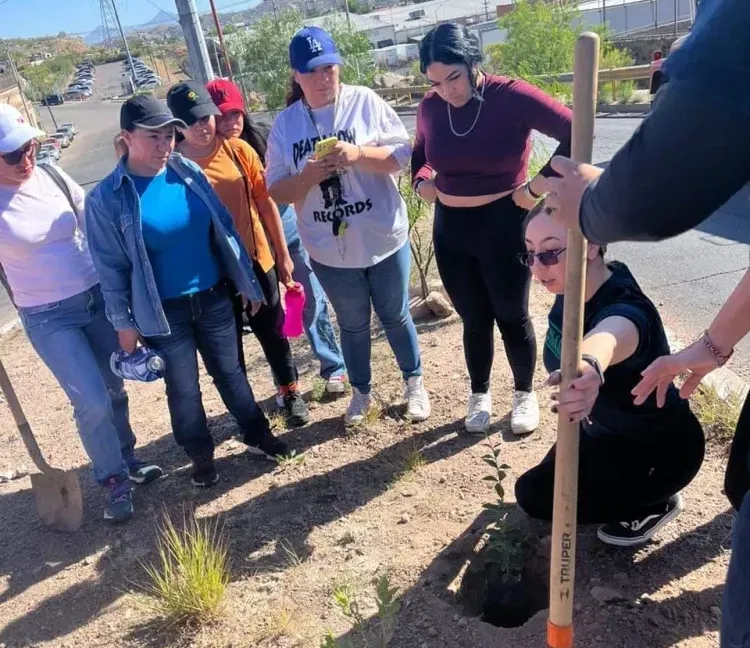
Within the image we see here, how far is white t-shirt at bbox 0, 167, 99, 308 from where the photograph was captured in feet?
10.3

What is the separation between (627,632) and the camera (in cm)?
226

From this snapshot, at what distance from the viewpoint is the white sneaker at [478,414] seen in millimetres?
3592

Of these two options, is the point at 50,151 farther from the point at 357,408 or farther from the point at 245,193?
the point at 357,408

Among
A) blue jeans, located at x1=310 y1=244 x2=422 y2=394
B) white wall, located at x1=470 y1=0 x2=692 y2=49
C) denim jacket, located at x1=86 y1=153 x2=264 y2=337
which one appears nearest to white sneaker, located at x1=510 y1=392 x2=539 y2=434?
blue jeans, located at x1=310 y1=244 x2=422 y2=394

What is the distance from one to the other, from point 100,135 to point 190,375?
41.0m

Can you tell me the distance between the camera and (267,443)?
3.72 meters

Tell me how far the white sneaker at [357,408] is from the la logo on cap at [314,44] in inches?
68.1

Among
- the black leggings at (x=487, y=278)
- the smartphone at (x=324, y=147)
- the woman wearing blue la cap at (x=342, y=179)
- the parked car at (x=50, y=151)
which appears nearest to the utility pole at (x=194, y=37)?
the woman wearing blue la cap at (x=342, y=179)

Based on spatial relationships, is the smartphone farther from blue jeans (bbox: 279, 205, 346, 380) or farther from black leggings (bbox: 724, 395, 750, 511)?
black leggings (bbox: 724, 395, 750, 511)

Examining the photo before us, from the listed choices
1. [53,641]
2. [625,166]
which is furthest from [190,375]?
[625,166]

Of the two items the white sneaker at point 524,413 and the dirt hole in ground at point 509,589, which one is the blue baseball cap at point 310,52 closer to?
the white sneaker at point 524,413

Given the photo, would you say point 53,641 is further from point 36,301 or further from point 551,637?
point 551,637

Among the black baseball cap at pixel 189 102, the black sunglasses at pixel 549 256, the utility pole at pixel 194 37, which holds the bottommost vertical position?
the black sunglasses at pixel 549 256

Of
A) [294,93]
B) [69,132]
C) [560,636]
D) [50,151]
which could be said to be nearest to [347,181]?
[294,93]
